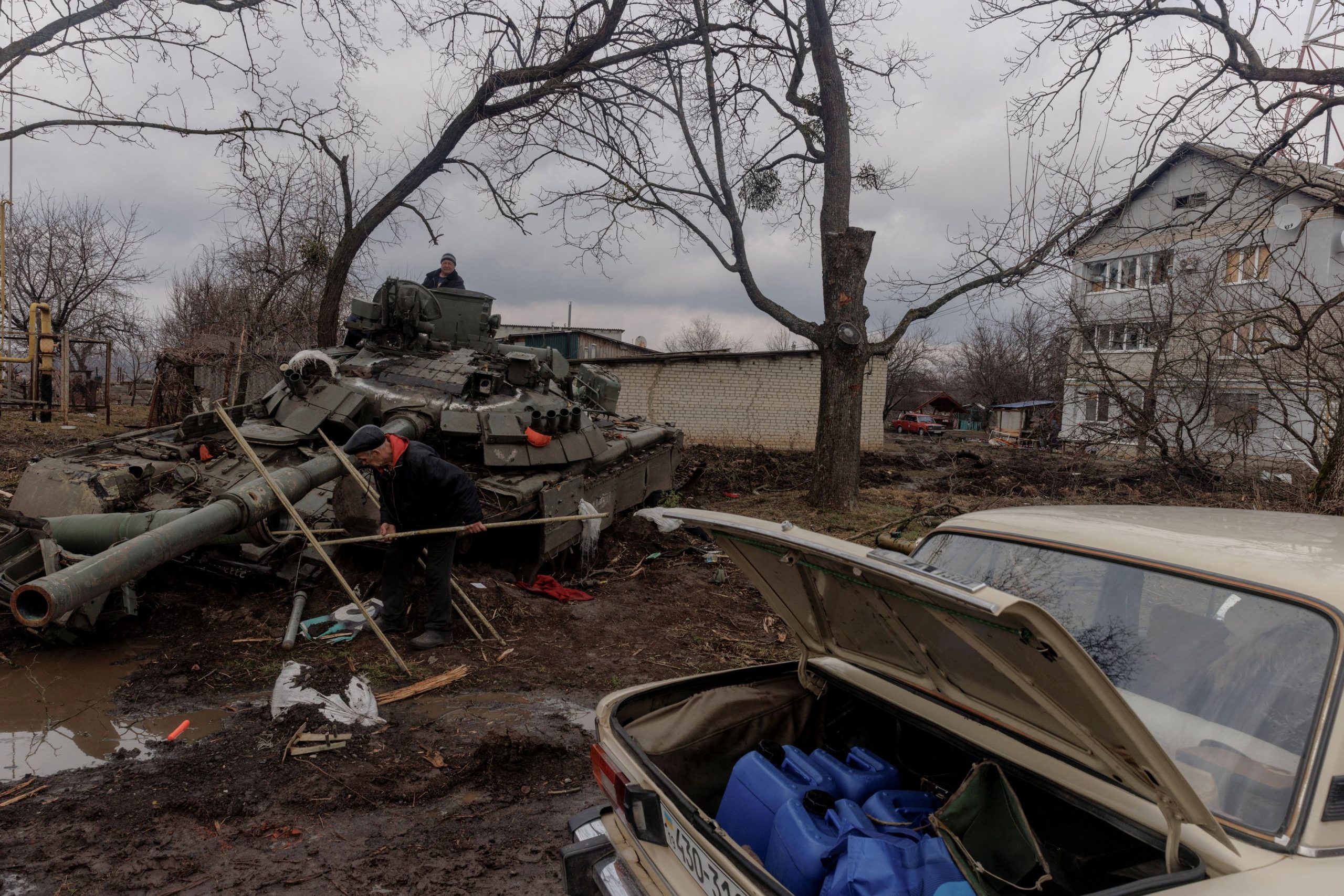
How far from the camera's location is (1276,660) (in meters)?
2.16

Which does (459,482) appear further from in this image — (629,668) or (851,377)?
(851,377)

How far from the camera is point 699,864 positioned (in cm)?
219

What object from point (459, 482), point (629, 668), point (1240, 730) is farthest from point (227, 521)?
point (1240, 730)

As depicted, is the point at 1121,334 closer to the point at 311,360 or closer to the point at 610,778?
the point at 311,360

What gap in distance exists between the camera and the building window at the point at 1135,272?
12.3m

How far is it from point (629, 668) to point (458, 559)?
2537 millimetres

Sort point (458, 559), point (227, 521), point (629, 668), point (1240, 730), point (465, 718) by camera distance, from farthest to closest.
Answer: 1. point (458, 559)
2. point (629, 668)
3. point (227, 521)
4. point (465, 718)
5. point (1240, 730)

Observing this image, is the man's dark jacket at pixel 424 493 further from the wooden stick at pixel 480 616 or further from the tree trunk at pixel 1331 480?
the tree trunk at pixel 1331 480

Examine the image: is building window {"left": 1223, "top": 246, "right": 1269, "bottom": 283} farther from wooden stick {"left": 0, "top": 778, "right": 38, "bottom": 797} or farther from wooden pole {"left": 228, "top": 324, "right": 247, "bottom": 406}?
wooden pole {"left": 228, "top": 324, "right": 247, "bottom": 406}

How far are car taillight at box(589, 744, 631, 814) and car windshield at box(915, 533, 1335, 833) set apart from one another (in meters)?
1.28

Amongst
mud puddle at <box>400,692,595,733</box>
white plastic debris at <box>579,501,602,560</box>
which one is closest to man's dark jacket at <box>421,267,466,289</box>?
white plastic debris at <box>579,501,602,560</box>

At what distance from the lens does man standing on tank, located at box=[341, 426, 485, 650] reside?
6230 mm

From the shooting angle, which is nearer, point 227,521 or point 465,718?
point 465,718

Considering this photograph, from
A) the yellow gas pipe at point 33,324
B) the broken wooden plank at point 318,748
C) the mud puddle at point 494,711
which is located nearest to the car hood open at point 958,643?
the mud puddle at point 494,711
